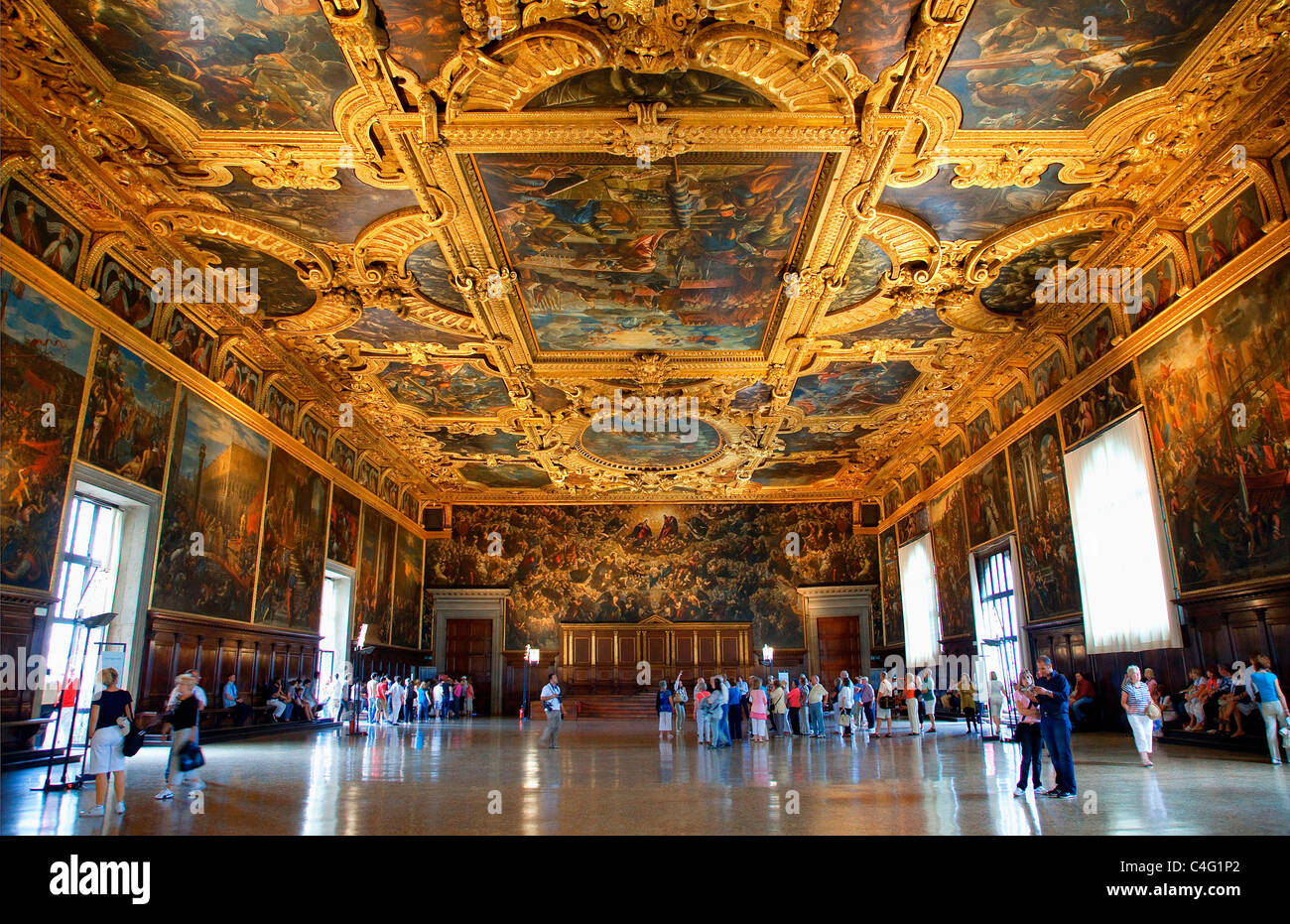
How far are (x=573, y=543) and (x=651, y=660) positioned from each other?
5734mm

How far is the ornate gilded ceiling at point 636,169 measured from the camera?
30.6 feet

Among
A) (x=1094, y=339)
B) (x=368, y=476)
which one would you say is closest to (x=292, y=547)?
(x=368, y=476)

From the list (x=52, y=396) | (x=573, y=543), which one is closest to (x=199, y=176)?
(x=52, y=396)

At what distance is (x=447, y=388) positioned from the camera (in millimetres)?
21188

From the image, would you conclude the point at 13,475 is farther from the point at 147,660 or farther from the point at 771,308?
the point at 771,308

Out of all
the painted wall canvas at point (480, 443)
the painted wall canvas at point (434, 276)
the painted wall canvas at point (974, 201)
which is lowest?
the painted wall canvas at point (480, 443)

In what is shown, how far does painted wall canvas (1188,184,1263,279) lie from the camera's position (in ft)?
37.5

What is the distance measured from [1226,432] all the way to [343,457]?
21386 millimetres

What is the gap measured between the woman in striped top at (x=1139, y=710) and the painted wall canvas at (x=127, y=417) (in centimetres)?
1525

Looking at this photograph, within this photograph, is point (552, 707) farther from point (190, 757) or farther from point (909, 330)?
point (909, 330)

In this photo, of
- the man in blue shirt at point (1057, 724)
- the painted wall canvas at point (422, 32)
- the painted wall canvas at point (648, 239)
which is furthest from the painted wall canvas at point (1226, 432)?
the painted wall canvas at point (422, 32)

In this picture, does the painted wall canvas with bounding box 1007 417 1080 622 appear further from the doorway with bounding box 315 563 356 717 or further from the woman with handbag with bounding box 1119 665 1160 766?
the doorway with bounding box 315 563 356 717

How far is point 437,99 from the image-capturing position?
34.0ft

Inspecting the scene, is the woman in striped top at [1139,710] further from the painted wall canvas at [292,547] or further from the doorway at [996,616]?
the painted wall canvas at [292,547]
